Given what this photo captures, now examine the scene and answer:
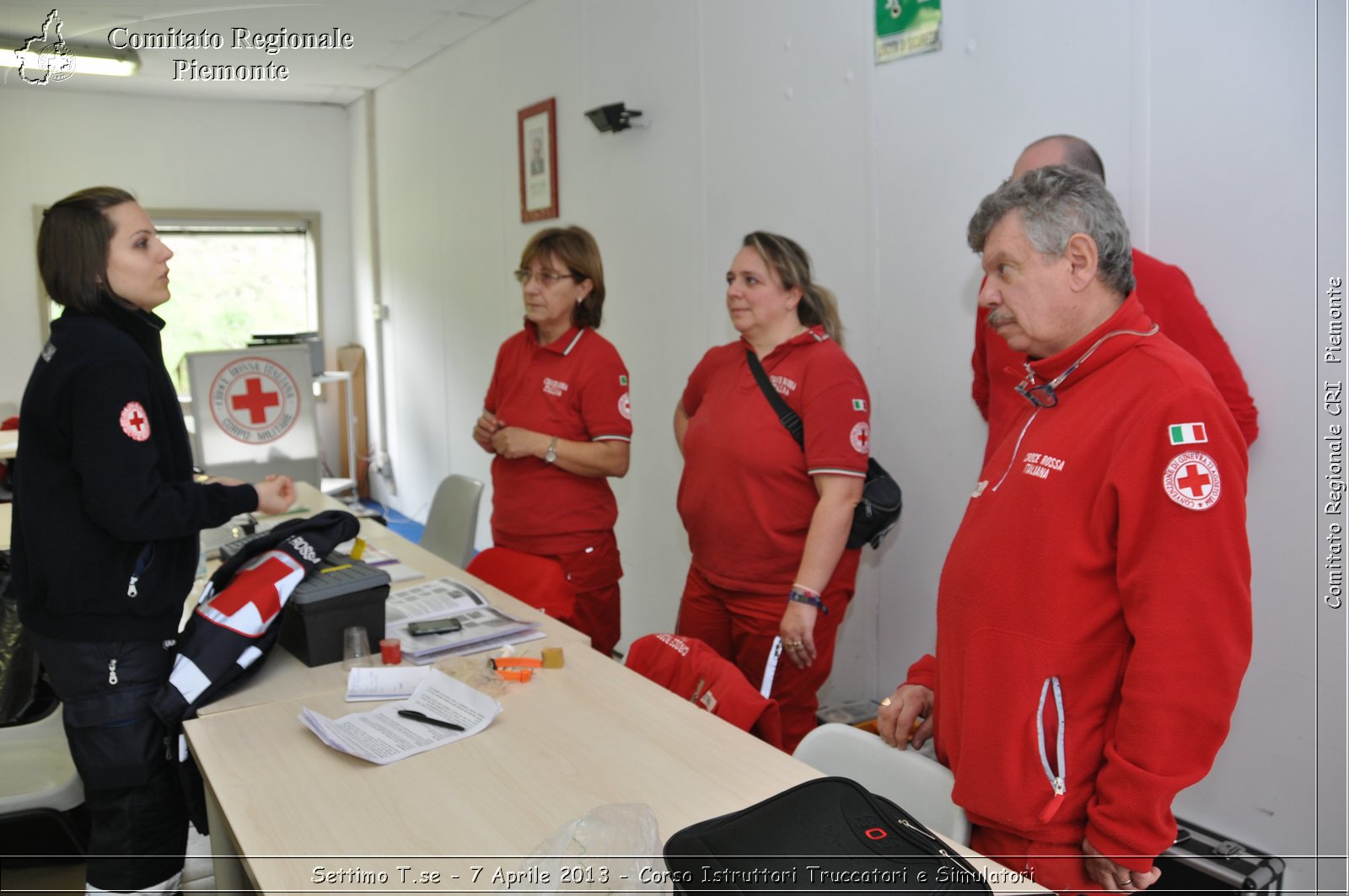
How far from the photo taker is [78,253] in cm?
178

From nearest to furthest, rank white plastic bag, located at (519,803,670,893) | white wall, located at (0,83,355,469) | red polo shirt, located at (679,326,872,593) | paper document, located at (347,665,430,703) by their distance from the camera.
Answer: white plastic bag, located at (519,803,670,893) < paper document, located at (347,665,430,703) < red polo shirt, located at (679,326,872,593) < white wall, located at (0,83,355,469)

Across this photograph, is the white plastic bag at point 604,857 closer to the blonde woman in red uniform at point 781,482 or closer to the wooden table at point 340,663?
the wooden table at point 340,663

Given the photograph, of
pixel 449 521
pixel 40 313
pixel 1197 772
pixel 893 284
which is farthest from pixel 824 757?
pixel 40 313

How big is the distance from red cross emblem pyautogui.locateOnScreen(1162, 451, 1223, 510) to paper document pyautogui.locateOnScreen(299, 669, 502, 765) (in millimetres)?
1145

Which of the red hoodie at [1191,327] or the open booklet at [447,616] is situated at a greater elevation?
the red hoodie at [1191,327]

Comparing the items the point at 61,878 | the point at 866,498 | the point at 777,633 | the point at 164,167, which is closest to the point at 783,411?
the point at 866,498

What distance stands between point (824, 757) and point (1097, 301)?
2.82 feet

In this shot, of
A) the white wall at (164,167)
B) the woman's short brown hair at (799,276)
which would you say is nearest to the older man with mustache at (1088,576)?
the woman's short brown hair at (799,276)

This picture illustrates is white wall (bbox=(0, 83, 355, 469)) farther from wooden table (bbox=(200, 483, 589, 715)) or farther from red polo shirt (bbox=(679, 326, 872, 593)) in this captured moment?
red polo shirt (bbox=(679, 326, 872, 593))

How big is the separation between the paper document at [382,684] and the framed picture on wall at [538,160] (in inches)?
132

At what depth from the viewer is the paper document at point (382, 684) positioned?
1.84 m

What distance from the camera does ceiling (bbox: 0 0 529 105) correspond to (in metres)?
4.93

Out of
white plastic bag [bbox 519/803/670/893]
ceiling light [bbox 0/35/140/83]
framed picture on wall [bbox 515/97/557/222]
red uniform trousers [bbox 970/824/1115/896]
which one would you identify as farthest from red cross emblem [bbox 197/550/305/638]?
ceiling light [bbox 0/35/140/83]

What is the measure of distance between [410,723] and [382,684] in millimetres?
177
